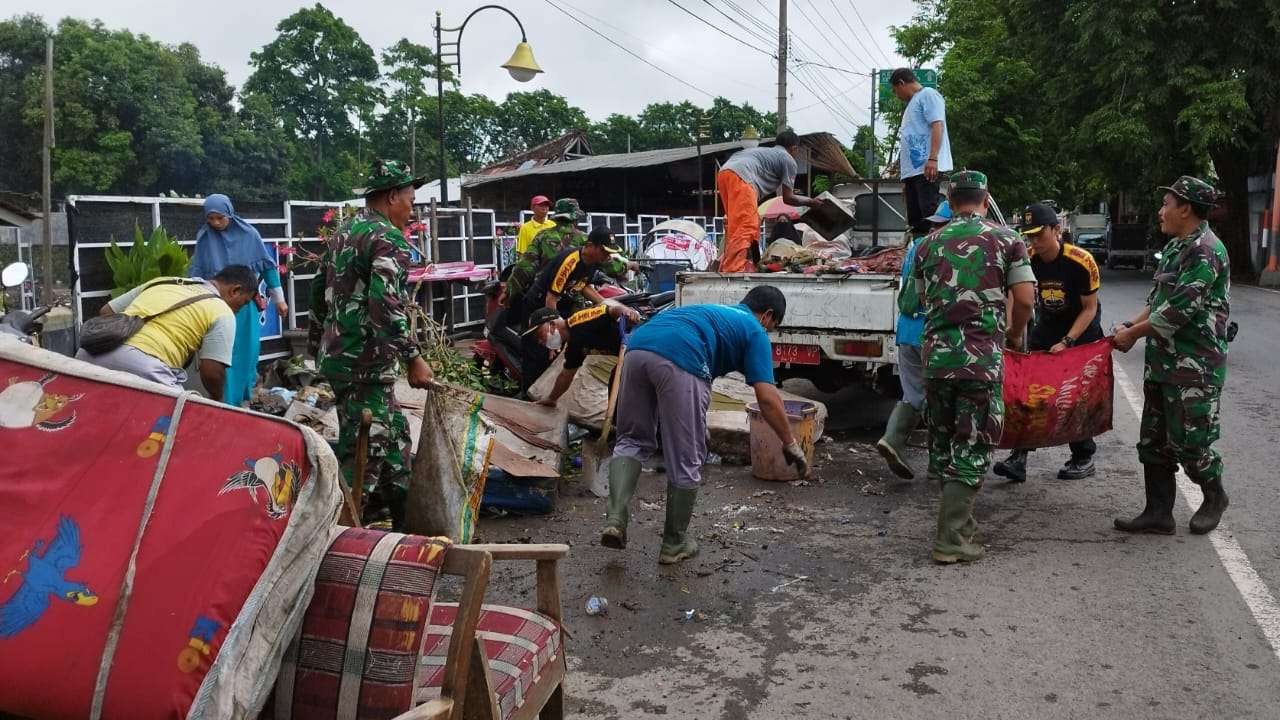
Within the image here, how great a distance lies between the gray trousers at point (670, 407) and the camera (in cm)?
464

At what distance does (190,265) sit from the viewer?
806 cm

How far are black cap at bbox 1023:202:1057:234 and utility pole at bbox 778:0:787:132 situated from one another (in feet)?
64.6

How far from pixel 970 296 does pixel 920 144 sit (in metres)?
3.81

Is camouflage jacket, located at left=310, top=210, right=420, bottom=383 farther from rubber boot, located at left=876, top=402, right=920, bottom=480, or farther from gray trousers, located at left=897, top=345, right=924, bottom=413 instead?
gray trousers, located at left=897, top=345, right=924, bottom=413

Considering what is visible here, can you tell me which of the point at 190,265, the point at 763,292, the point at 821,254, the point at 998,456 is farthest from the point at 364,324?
the point at 821,254

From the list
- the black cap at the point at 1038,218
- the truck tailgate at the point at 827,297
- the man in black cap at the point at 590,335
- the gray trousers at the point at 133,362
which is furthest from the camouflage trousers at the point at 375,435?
the black cap at the point at 1038,218

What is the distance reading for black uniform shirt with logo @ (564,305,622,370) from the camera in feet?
23.1

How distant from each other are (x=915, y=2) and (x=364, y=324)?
41.8m

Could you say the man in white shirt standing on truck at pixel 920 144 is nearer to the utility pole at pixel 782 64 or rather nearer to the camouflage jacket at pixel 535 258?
the camouflage jacket at pixel 535 258

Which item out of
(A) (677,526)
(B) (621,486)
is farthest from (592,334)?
(A) (677,526)

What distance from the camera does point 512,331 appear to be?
28.8 feet

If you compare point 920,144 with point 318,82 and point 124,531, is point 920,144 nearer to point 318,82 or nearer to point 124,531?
point 124,531

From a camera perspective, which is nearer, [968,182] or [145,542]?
[145,542]

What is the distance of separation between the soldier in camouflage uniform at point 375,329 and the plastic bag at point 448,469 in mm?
163
